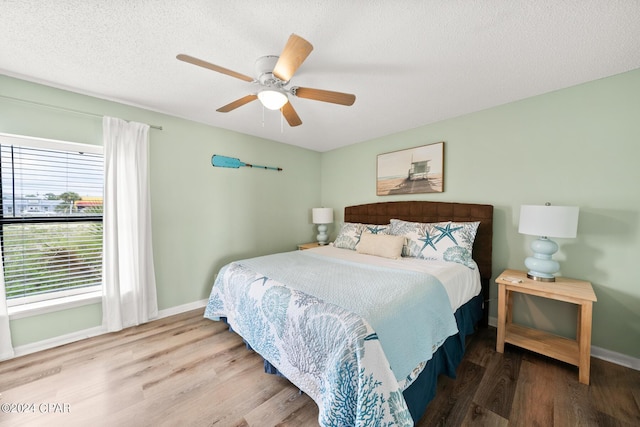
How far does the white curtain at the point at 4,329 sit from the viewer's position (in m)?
1.89

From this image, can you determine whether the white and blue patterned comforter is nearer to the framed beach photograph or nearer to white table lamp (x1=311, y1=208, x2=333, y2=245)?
the framed beach photograph

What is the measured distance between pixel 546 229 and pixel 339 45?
2090mm

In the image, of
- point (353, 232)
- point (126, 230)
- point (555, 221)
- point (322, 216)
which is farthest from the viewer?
point (322, 216)

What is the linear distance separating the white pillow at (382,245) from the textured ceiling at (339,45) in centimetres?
145

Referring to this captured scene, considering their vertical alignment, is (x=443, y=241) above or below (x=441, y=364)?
above

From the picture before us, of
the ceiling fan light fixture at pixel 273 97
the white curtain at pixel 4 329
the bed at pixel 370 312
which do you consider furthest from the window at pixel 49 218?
the ceiling fan light fixture at pixel 273 97

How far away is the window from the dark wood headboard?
10.7 ft

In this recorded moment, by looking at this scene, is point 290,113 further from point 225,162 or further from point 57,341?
point 57,341

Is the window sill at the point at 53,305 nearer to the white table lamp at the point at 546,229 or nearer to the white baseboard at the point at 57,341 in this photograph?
the white baseboard at the point at 57,341

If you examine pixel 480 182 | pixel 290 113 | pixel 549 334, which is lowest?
pixel 549 334

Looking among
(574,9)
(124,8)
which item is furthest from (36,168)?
(574,9)

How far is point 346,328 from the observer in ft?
4.01

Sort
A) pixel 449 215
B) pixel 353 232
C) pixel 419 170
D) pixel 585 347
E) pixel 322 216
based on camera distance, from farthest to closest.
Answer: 1. pixel 322 216
2. pixel 353 232
3. pixel 419 170
4. pixel 449 215
5. pixel 585 347

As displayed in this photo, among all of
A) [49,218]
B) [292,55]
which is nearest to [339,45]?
[292,55]
